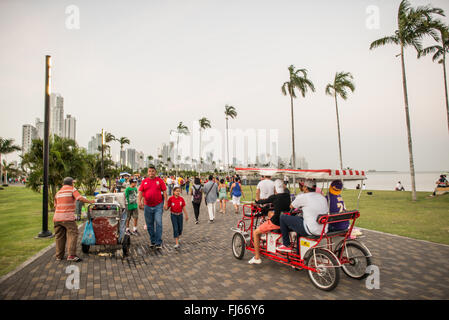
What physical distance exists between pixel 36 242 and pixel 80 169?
7.51 metres

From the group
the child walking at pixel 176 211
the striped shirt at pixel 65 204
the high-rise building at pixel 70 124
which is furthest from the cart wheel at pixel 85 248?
the high-rise building at pixel 70 124

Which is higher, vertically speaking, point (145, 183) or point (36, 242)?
point (145, 183)

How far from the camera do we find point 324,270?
471 centimetres

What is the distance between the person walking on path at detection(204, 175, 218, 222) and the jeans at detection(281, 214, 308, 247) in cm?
637

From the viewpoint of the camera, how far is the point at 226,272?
5.53 m

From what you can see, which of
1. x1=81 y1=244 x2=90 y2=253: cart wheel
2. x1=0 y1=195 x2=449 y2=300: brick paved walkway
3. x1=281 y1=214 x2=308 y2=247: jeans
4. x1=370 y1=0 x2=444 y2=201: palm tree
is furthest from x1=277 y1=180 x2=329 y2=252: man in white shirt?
x1=370 y1=0 x2=444 y2=201: palm tree

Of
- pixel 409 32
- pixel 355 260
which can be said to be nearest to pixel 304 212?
pixel 355 260

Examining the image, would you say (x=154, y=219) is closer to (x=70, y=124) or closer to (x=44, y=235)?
(x=44, y=235)

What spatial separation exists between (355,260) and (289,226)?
1.50m

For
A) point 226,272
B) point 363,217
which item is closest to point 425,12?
point 363,217

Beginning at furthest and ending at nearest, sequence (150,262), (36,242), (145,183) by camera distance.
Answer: (36,242) < (145,183) < (150,262)
